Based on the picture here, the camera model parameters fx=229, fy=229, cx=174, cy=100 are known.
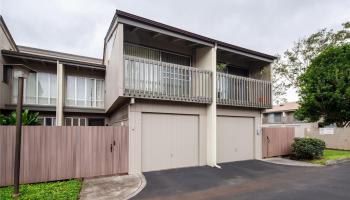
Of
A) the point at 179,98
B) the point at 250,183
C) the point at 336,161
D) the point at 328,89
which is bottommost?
the point at 336,161

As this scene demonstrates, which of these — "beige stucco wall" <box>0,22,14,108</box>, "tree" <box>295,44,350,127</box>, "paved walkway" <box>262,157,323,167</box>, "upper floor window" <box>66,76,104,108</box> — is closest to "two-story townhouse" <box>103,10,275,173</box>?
"paved walkway" <box>262,157,323,167</box>

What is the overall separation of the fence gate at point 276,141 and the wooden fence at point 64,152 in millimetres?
8277

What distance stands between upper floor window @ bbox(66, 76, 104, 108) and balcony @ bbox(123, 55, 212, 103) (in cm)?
749

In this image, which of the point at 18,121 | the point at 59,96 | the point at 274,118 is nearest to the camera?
the point at 18,121

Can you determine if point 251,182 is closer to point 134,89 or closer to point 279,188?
point 279,188

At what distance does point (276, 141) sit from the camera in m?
13.6

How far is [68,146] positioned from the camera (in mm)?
8156

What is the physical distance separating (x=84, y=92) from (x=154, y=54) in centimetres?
679

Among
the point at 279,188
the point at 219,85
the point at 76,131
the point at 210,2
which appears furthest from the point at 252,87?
the point at 76,131

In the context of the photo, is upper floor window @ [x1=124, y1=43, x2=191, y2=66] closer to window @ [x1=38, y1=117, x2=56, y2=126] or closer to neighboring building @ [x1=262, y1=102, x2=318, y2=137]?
window @ [x1=38, y1=117, x2=56, y2=126]

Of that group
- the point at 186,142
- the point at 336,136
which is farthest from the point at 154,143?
the point at 336,136

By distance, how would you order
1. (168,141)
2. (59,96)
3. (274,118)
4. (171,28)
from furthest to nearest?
(274,118), (59,96), (168,141), (171,28)

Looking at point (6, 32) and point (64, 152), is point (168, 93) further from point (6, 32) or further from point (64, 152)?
point (6, 32)

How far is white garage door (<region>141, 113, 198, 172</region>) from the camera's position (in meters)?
9.48
